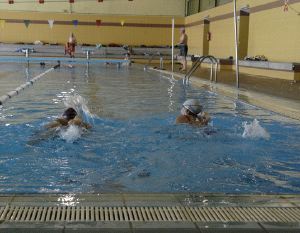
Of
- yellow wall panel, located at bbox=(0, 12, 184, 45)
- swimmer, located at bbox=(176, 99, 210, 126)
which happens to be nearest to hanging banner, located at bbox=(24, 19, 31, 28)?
yellow wall panel, located at bbox=(0, 12, 184, 45)

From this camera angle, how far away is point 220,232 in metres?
2.42

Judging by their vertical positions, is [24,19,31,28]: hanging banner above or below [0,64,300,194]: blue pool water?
above

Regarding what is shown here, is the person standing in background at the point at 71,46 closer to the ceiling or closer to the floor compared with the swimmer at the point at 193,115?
closer to the ceiling

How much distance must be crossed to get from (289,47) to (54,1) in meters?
18.0

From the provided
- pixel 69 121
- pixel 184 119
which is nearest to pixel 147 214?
pixel 69 121

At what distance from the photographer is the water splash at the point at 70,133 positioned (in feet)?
18.3

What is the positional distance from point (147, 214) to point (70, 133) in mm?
3062

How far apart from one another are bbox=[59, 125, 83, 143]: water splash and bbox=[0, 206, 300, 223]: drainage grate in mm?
2800

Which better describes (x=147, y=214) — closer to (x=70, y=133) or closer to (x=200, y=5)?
(x=70, y=133)

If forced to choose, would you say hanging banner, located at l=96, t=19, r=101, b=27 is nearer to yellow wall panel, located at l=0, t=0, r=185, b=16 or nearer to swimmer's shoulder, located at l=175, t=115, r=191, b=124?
yellow wall panel, located at l=0, t=0, r=185, b=16

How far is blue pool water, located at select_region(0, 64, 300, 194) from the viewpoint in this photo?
3.96 meters

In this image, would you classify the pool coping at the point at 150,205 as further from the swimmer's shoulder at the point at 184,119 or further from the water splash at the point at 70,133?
the swimmer's shoulder at the point at 184,119

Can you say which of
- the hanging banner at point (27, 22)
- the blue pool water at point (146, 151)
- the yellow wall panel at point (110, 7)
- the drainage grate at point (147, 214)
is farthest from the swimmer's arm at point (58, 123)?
the yellow wall panel at point (110, 7)

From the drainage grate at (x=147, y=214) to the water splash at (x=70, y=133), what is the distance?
2.80 meters
